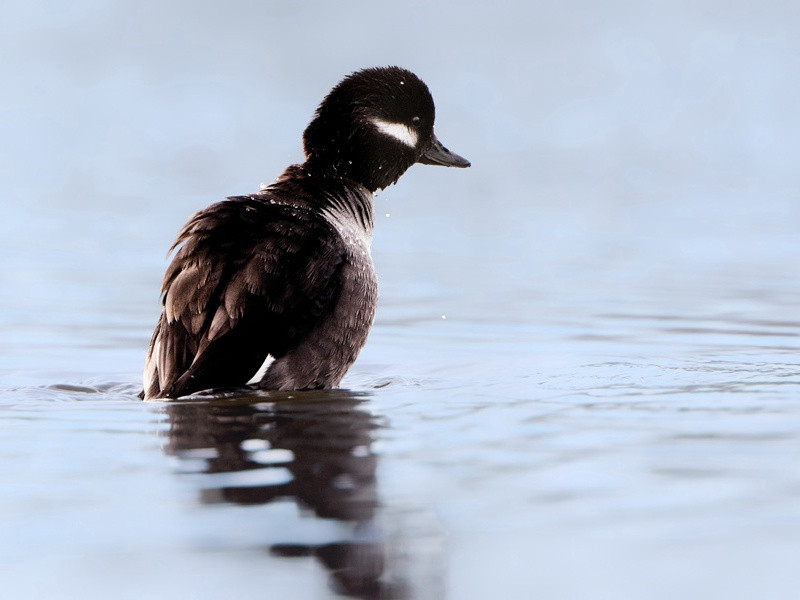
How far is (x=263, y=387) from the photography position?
257 inches

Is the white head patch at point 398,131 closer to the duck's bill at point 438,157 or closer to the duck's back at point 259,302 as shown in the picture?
the duck's bill at point 438,157

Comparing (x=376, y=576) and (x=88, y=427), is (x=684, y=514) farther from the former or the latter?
(x=88, y=427)

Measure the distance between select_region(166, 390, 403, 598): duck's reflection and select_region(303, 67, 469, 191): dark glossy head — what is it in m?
1.62

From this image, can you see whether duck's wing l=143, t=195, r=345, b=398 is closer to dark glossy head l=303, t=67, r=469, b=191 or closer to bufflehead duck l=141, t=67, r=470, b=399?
bufflehead duck l=141, t=67, r=470, b=399

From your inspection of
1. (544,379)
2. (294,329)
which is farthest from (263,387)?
(544,379)

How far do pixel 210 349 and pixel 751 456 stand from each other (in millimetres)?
2466

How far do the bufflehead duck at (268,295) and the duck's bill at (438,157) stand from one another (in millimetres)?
1016

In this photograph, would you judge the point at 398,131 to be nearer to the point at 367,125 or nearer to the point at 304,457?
the point at 367,125

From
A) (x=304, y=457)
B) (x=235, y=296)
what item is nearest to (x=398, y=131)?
(x=235, y=296)

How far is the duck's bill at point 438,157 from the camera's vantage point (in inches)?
330

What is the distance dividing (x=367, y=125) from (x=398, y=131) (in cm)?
25

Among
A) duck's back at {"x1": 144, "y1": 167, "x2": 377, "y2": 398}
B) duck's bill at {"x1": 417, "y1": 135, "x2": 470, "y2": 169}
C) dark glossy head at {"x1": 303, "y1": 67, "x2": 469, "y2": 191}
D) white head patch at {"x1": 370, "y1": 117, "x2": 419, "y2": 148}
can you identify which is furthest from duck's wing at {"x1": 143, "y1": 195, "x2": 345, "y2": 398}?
duck's bill at {"x1": 417, "y1": 135, "x2": 470, "y2": 169}

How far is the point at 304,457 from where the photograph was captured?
5016 mm

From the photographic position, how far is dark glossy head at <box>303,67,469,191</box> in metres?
7.77
